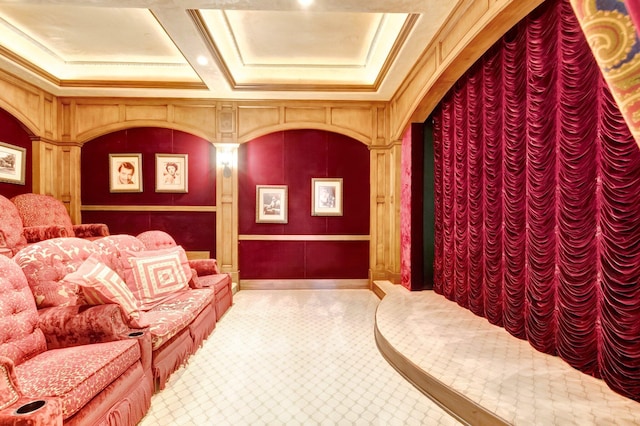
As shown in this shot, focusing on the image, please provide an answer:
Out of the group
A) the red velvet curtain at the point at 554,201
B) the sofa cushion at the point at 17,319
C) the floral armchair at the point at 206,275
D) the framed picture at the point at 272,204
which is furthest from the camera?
the framed picture at the point at 272,204

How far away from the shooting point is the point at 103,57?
4250 mm

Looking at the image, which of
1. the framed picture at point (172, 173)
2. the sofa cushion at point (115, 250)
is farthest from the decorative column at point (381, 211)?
the sofa cushion at point (115, 250)

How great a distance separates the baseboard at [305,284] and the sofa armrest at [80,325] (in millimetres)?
3171

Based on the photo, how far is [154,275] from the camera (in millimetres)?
2768

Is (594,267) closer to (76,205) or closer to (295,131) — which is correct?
(295,131)

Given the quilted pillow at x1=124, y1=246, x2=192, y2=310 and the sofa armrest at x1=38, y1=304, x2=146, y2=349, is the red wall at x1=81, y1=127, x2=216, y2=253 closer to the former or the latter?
the quilted pillow at x1=124, y1=246, x2=192, y2=310

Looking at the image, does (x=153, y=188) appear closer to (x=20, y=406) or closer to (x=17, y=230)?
(x=17, y=230)

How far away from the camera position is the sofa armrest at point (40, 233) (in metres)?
3.64

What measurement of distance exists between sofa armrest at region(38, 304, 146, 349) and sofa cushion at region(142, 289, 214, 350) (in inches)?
9.4

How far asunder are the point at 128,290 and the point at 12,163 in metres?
3.94

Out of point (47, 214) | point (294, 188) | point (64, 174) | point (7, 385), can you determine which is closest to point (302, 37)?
point (294, 188)

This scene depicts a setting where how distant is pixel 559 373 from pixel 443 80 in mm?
2858

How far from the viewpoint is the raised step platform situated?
1676mm

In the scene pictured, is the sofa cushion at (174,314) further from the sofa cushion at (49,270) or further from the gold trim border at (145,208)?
the gold trim border at (145,208)
